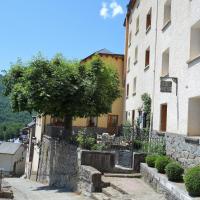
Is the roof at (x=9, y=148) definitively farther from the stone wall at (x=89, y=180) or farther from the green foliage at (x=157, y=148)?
the stone wall at (x=89, y=180)

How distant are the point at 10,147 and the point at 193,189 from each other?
5716 cm

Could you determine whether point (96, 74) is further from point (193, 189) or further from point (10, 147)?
point (10, 147)

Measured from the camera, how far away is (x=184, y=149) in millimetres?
14914

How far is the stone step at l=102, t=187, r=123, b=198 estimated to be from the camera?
13490 millimetres

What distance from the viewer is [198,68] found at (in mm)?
14344

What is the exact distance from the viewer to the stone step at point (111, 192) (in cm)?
1349

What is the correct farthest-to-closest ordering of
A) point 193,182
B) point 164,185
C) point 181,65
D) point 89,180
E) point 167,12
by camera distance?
1. point 167,12
2. point 181,65
3. point 89,180
4. point 164,185
5. point 193,182

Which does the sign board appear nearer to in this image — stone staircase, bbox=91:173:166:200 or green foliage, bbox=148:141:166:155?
green foliage, bbox=148:141:166:155

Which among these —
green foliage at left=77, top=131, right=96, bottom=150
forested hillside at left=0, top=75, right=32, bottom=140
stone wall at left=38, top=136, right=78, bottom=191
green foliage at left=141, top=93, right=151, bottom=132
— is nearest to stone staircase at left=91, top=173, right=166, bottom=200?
green foliage at left=77, top=131, right=96, bottom=150

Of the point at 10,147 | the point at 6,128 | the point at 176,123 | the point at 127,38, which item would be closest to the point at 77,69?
the point at 176,123

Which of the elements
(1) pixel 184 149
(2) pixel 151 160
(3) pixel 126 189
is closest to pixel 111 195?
(3) pixel 126 189

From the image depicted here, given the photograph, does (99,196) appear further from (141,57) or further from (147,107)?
(141,57)

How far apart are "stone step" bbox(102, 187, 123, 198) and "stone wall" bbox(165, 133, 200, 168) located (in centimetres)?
264

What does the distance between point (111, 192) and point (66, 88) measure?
349 inches
